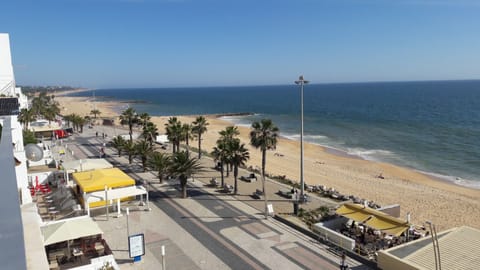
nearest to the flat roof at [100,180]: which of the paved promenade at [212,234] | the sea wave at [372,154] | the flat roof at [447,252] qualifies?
the paved promenade at [212,234]

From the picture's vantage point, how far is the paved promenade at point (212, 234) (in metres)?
17.8

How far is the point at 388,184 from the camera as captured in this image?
4034 centimetres

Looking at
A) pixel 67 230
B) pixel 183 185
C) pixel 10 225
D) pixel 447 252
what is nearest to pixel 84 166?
pixel 183 185

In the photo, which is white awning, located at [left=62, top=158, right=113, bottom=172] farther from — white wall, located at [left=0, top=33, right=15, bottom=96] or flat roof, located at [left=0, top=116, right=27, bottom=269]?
flat roof, located at [left=0, top=116, right=27, bottom=269]

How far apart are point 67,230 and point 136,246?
11.0 feet

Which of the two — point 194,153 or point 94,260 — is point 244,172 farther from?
point 94,260

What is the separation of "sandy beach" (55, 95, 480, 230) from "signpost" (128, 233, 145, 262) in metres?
19.8

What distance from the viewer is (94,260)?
16.6 m

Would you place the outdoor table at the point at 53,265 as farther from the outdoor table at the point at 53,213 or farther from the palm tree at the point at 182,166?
the palm tree at the point at 182,166

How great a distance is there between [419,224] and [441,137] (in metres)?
50.1

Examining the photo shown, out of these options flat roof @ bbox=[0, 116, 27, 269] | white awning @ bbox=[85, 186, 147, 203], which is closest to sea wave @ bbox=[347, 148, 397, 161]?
white awning @ bbox=[85, 186, 147, 203]

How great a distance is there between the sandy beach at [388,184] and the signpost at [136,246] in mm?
19841

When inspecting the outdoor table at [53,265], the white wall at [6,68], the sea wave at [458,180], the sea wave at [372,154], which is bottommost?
the sea wave at [458,180]

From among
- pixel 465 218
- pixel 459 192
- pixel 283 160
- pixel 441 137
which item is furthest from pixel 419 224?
pixel 441 137
